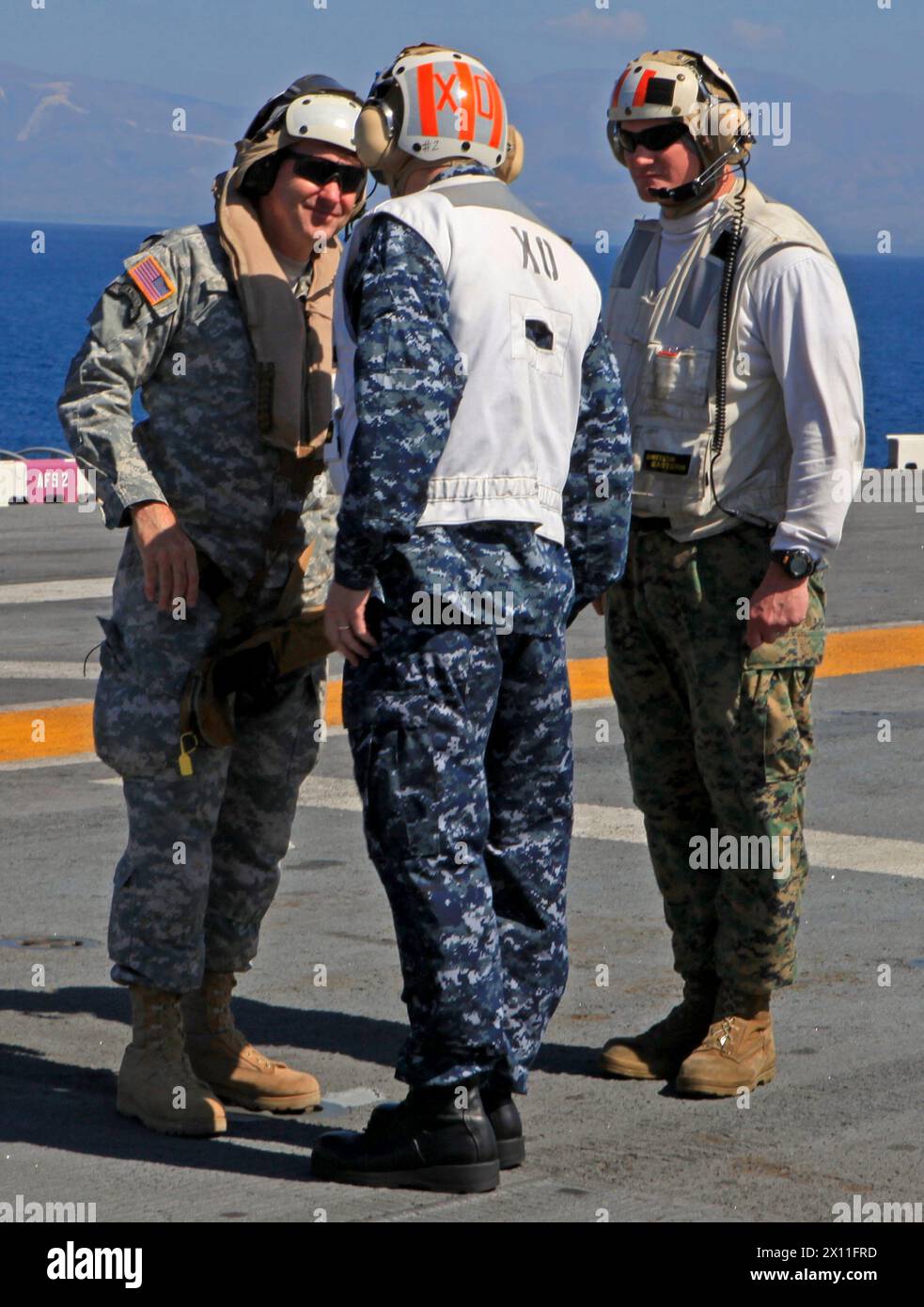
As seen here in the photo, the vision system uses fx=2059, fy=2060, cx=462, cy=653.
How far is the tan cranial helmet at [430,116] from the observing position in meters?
3.91

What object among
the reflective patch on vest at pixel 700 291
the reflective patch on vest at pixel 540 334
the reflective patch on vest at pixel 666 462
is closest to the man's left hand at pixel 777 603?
the reflective patch on vest at pixel 666 462

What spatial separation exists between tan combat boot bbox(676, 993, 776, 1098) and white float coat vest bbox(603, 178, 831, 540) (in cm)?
108

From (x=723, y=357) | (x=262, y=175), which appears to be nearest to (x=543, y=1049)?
(x=723, y=357)

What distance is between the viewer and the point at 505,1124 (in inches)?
161

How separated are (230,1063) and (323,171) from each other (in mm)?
1953

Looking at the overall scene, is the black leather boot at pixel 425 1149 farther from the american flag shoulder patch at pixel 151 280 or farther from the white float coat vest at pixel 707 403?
the american flag shoulder patch at pixel 151 280

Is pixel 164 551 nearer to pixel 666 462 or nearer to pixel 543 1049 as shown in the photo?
pixel 666 462

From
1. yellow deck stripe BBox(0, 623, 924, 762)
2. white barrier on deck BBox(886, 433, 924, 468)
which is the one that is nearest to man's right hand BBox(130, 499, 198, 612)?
yellow deck stripe BBox(0, 623, 924, 762)

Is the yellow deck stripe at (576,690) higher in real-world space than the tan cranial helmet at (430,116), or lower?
lower

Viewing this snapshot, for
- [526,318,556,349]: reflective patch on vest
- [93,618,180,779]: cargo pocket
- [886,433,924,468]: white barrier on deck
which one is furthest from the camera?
[886,433,924,468]: white barrier on deck

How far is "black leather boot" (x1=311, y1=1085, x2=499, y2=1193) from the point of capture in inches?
154

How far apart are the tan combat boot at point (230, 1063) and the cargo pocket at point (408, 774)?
87 cm

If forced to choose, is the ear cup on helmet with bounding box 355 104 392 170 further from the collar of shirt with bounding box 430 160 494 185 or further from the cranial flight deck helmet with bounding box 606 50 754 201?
the cranial flight deck helmet with bounding box 606 50 754 201

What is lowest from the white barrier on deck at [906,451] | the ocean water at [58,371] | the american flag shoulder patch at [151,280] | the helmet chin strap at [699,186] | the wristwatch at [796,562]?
the wristwatch at [796,562]
